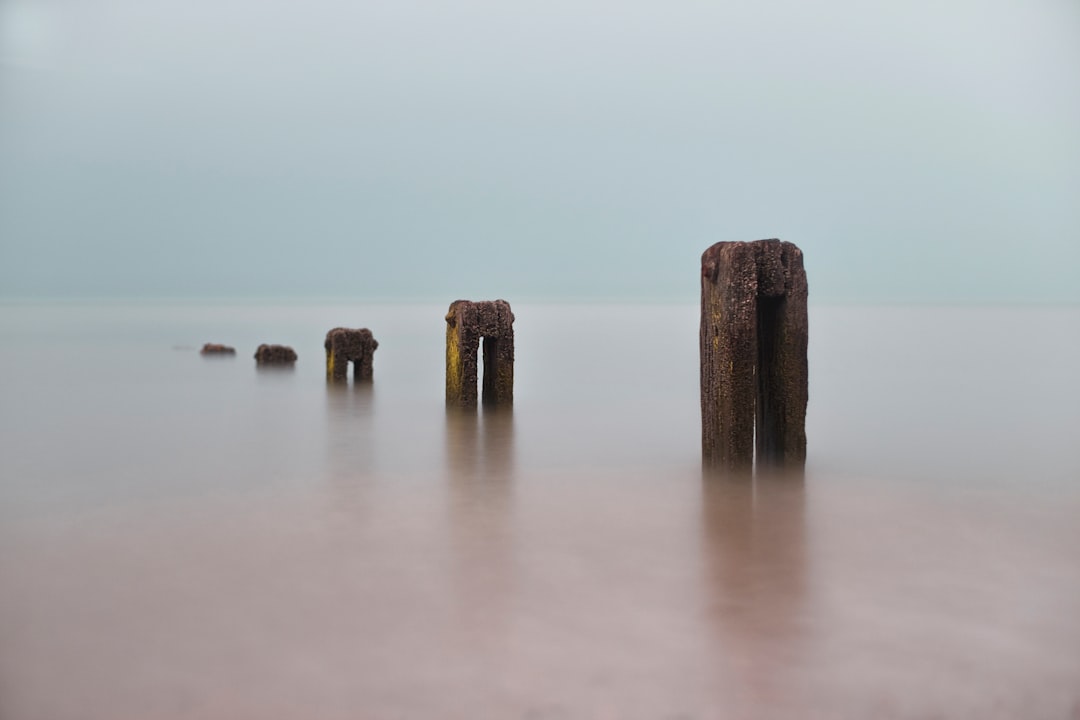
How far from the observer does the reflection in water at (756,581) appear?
381 centimetres

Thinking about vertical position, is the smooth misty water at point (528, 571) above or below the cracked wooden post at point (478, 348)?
below

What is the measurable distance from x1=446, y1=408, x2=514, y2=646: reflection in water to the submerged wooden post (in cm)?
178

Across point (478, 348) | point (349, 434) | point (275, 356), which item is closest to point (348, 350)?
point (275, 356)

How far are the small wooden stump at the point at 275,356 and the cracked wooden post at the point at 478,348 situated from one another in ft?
28.1

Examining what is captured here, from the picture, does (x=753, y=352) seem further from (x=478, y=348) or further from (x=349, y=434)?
(x=349, y=434)

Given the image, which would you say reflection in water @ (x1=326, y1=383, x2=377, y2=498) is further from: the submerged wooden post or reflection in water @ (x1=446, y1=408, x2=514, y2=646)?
the submerged wooden post

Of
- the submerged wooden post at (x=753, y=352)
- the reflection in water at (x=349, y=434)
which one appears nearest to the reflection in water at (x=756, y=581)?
the submerged wooden post at (x=753, y=352)

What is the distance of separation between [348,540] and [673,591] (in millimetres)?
2113

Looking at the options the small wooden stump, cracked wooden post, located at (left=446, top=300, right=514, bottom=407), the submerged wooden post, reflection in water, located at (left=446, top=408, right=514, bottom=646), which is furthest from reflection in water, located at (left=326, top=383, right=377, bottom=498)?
the small wooden stump

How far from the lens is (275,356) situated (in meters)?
19.8

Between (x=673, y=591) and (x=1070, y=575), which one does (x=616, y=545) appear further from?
(x=1070, y=575)

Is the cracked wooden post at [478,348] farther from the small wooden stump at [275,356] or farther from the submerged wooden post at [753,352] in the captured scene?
the small wooden stump at [275,356]

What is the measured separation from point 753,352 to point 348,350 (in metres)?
9.89

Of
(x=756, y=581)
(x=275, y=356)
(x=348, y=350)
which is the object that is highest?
(x=348, y=350)
